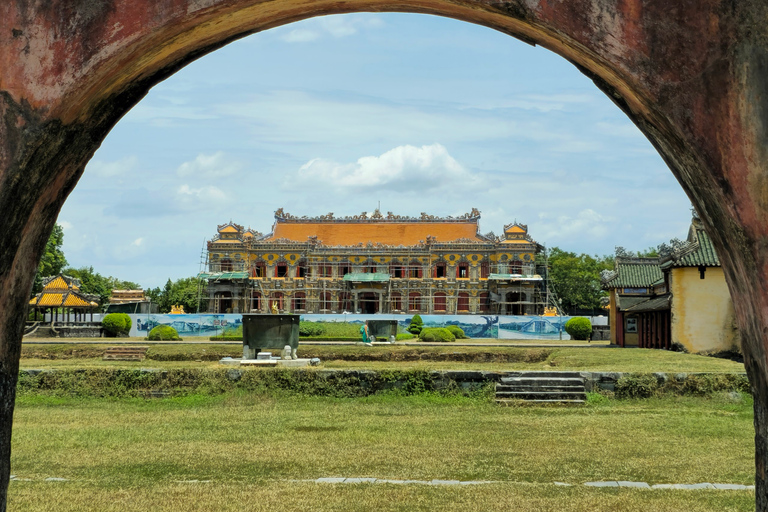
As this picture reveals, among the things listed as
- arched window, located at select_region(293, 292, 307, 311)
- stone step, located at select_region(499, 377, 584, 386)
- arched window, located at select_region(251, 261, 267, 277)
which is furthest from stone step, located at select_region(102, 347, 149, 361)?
arched window, located at select_region(251, 261, 267, 277)

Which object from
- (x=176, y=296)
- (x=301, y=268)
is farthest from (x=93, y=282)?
(x=301, y=268)

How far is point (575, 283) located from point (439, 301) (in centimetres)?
2075

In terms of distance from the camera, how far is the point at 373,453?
9336mm

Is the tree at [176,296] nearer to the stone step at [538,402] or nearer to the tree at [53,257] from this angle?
the tree at [53,257]

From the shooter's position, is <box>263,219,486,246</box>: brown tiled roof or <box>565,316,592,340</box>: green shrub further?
<box>263,219,486,246</box>: brown tiled roof

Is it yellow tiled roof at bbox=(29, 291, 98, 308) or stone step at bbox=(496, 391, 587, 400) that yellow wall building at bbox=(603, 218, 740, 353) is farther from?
yellow tiled roof at bbox=(29, 291, 98, 308)

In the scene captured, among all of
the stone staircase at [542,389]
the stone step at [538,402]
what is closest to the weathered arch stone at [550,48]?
the stone step at [538,402]

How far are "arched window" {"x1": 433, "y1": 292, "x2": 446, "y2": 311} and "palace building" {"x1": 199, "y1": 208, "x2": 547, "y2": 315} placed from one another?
0.27 feet

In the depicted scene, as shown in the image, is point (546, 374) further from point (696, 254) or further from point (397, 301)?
point (397, 301)

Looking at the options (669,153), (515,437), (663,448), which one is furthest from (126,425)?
(669,153)

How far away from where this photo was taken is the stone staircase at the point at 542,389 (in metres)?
14.2

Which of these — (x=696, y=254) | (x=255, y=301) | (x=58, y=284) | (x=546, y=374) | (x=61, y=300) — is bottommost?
(x=546, y=374)

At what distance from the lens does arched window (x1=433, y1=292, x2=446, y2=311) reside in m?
66.5

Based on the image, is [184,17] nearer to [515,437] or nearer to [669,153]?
[669,153]
